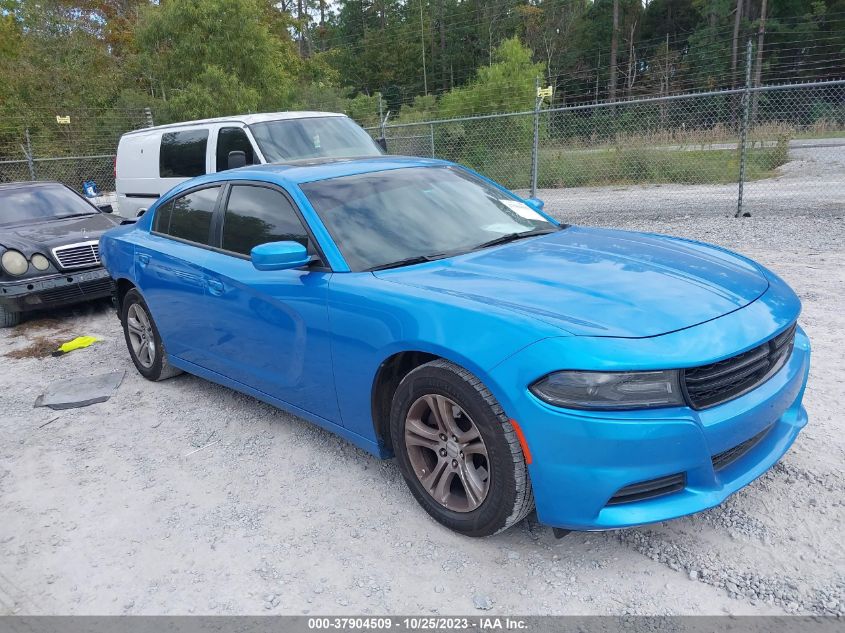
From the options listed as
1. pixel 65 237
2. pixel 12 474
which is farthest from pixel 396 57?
pixel 12 474

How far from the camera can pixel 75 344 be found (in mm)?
6281

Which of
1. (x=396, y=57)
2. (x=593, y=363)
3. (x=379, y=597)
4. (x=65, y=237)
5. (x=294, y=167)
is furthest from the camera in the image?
(x=396, y=57)

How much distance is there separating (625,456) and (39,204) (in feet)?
27.0

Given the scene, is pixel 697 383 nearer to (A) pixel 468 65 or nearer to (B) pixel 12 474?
(B) pixel 12 474

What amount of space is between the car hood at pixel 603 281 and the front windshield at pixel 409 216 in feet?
0.64

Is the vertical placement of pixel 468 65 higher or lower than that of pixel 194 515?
higher

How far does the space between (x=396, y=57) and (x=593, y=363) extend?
5709cm

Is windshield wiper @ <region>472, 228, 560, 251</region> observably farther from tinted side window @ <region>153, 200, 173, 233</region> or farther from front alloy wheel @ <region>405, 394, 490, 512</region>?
tinted side window @ <region>153, 200, 173, 233</region>

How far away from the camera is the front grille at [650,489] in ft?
7.86

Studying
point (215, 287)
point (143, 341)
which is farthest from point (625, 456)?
point (143, 341)

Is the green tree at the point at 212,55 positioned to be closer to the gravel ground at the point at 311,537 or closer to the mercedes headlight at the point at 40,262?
the mercedes headlight at the point at 40,262

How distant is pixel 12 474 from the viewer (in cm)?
378

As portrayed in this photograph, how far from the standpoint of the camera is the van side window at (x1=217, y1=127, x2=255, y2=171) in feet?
26.6

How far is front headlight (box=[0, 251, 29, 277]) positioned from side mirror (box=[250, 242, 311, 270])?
4725 mm
